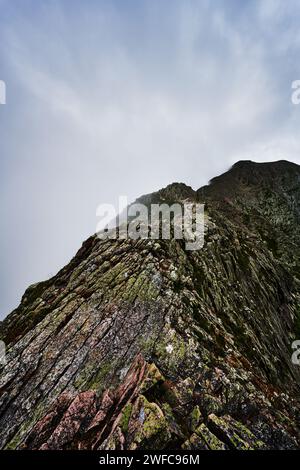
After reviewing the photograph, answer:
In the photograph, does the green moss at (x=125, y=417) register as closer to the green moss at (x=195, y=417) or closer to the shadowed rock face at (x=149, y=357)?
the shadowed rock face at (x=149, y=357)

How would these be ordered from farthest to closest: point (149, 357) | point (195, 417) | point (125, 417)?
1. point (149, 357)
2. point (195, 417)
3. point (125, 417)

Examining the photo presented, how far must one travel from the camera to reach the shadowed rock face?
19.7 meters

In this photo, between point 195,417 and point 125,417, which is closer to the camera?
point 125,417

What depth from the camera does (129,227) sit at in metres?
46.7

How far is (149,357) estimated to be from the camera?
2422cm

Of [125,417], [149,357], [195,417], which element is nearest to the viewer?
[125,417]

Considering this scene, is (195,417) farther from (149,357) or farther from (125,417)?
(149,357)

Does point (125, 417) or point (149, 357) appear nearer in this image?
point (125, 417)

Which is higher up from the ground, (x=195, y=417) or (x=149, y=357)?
(x=149, y=357)

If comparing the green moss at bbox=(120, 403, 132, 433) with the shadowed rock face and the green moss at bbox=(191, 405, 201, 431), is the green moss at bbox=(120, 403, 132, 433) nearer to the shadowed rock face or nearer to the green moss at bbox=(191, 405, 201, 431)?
the shadowed rock face

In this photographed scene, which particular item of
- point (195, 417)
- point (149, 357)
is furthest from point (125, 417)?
point (149, 357)

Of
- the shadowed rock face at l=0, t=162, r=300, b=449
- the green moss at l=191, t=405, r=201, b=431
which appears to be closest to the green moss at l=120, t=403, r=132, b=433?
the shadowed rock face at l=0, t=162, r=300, b=449

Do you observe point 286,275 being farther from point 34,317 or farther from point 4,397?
point 4,397

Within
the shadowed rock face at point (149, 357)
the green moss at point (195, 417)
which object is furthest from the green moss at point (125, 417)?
the green moss at point (195, 417)
